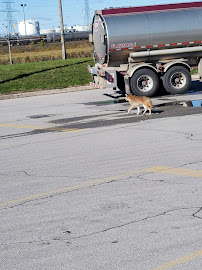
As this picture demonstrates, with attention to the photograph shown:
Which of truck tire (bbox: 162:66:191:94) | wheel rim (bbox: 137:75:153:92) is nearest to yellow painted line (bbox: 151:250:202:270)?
wheel rim (bbox: 137:75:153:92)

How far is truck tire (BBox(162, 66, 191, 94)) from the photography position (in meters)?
19.4

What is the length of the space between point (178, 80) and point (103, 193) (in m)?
12.7

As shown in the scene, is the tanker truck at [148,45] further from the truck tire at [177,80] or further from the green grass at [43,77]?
the green grass at [43,77]

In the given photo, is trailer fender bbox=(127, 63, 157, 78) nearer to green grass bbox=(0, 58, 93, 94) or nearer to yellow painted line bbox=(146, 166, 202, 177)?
green grass bbox=(0, 58, 93, 94)

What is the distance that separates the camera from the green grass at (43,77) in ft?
82.6

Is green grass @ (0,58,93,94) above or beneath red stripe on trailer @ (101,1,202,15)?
beneath

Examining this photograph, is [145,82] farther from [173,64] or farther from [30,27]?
[30,27]

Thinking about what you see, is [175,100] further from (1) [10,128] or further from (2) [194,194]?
(2) [194,194]

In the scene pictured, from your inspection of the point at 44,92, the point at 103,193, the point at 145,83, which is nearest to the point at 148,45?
the point at 145,83

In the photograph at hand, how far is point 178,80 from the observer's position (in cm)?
1970

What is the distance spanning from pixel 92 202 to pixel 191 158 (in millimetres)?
2980

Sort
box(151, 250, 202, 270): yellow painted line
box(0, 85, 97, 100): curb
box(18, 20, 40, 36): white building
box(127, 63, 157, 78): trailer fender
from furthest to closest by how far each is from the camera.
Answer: box(18, 20, 40, 36): white building → box(0, 85, 97, 100): curb → box(127, 63, 157, 78): trailer fender → box(151, 250, 202, 270): yellow painted line

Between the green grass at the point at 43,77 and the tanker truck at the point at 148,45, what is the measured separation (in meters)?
5.76

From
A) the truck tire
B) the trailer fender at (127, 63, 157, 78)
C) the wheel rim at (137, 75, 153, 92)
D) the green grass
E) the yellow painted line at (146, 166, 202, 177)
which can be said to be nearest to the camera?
the yellow painted line at (146, 166, 202, 177)
